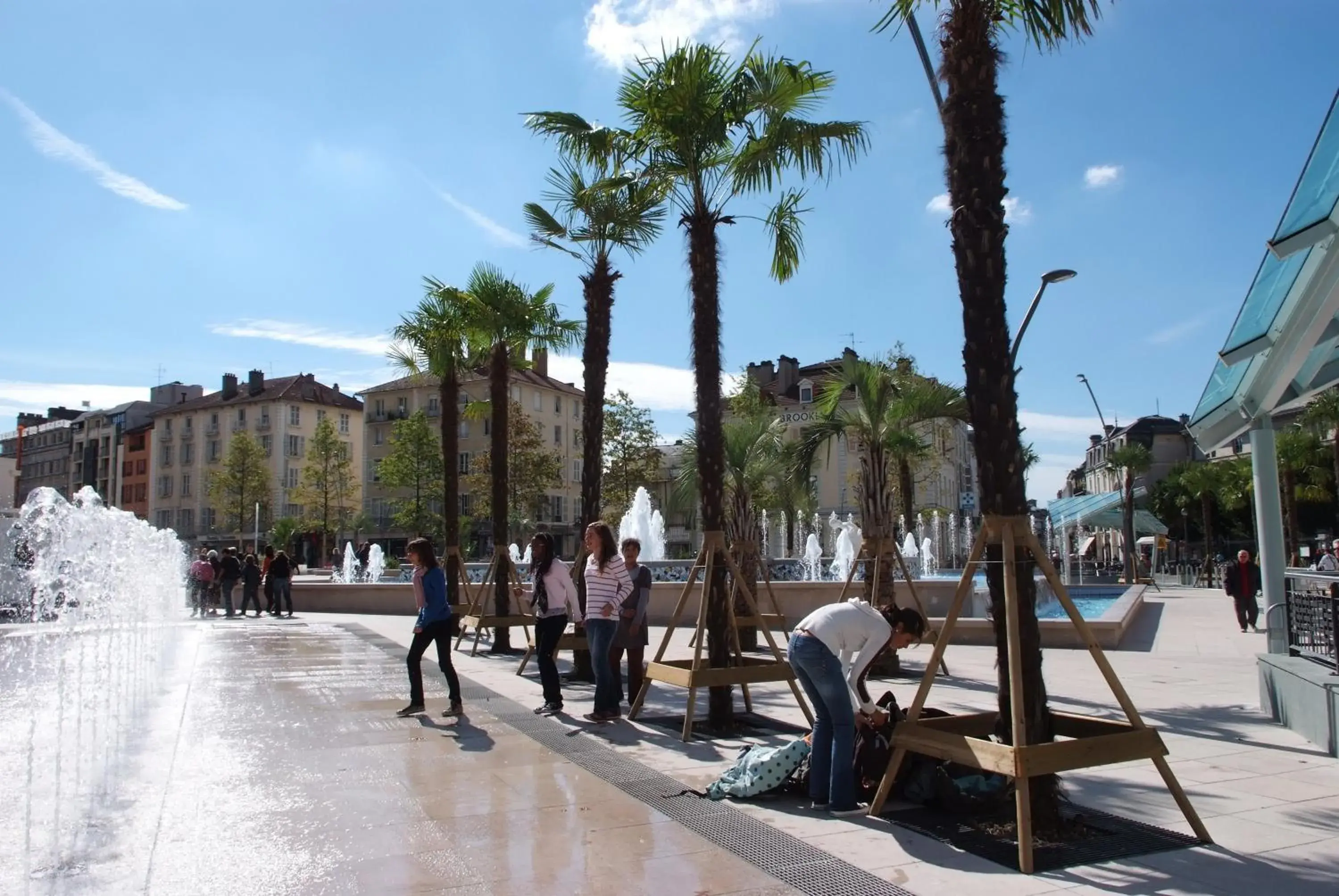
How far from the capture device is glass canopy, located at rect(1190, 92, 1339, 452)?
690 cm

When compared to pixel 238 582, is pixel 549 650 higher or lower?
lower

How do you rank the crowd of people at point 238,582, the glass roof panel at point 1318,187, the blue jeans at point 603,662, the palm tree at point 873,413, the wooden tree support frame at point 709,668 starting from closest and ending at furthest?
the glass roof panel at point 1318,187, the wooden tree support frame at point 709,668, the blue jeans at point 603,662, the palm tree at point 873,413, the crowd of people at point 238,582

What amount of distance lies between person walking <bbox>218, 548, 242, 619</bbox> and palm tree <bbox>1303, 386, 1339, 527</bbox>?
38339 millimetres

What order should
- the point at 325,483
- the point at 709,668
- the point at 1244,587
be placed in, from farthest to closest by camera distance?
1. the point at 325,483
2. the point at 1244,587
3. the point at 709,668

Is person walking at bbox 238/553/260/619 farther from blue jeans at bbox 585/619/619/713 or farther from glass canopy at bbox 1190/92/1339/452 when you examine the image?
glass canopy at bbox 1190/92/1339/452

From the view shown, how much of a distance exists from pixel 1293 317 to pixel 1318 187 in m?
1.18

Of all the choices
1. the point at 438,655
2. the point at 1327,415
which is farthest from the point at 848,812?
the point at 1327,415

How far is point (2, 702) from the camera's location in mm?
10656

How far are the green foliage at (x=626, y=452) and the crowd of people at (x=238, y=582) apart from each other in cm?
2349

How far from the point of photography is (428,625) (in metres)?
9.32

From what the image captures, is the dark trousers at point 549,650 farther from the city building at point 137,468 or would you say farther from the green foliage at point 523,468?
the city building at point 137,468

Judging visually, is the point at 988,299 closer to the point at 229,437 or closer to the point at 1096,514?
the point at 1096,514

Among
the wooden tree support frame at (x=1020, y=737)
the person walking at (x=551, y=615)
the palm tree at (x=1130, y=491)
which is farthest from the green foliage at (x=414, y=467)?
the wooden tree support frame at (x=1020, y=737)

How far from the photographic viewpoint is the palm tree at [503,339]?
51.1 ft
